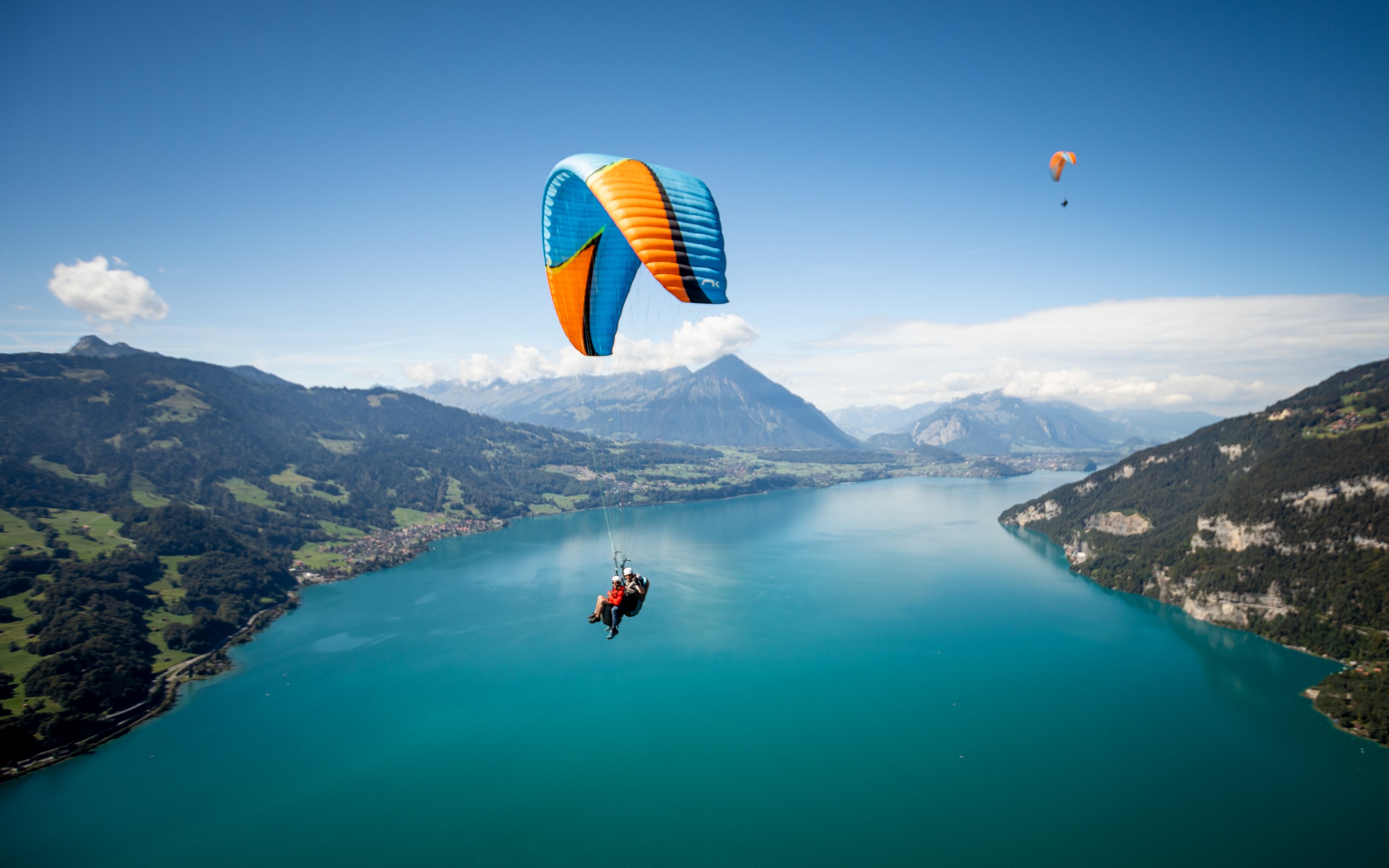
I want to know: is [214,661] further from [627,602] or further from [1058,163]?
[1058,163]

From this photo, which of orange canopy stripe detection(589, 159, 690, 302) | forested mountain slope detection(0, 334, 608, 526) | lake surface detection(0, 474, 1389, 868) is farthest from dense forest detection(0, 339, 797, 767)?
orange canopy stripe detection(589, 159, 690, 302)

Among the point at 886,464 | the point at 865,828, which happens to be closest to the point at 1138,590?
the point at 865,828

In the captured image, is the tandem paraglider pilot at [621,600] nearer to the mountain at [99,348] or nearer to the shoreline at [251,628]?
the shoreline at [251,628]

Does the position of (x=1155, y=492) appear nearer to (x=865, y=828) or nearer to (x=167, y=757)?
(x=865, y=828)

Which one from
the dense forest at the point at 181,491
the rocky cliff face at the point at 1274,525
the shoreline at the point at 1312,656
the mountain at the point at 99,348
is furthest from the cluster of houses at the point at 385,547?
the mountain at the point at 99,348

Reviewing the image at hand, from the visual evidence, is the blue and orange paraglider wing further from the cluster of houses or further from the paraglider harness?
the cluster of houses
